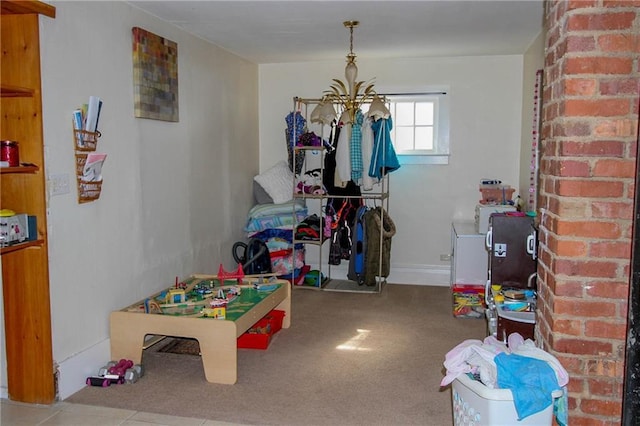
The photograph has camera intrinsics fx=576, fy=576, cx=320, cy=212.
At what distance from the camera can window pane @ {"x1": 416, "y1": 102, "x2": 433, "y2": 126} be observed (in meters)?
6.10

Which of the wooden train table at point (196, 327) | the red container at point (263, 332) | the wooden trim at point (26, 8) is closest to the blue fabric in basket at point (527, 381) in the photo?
the wooden train table at point (196, 327)

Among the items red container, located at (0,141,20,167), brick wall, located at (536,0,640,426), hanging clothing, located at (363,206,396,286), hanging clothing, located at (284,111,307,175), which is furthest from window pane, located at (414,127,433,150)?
red container, located at (0,141,20,167)

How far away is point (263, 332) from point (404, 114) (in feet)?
9.96

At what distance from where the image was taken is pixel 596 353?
7.43 feet

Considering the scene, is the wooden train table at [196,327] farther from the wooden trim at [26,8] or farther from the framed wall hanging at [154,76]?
the wooden trim at [26,8]

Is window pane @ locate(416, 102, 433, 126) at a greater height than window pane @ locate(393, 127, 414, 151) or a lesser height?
greater

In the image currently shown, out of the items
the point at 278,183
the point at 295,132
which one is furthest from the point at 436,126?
the point at 278,183

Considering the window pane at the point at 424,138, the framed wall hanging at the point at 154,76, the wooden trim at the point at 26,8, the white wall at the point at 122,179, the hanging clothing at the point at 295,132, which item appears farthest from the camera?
the window pane at the point at 424,138

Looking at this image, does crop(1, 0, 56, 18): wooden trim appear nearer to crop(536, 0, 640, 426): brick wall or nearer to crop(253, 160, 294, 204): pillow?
crop(536, 0, 640, 426): brick wall

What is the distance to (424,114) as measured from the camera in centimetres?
610

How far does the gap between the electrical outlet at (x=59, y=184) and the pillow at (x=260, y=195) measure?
2.97 meters

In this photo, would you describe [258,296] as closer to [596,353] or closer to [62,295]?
[62,295]

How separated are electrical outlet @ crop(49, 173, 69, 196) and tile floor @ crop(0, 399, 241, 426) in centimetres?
116

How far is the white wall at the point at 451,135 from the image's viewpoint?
5.90 metres
